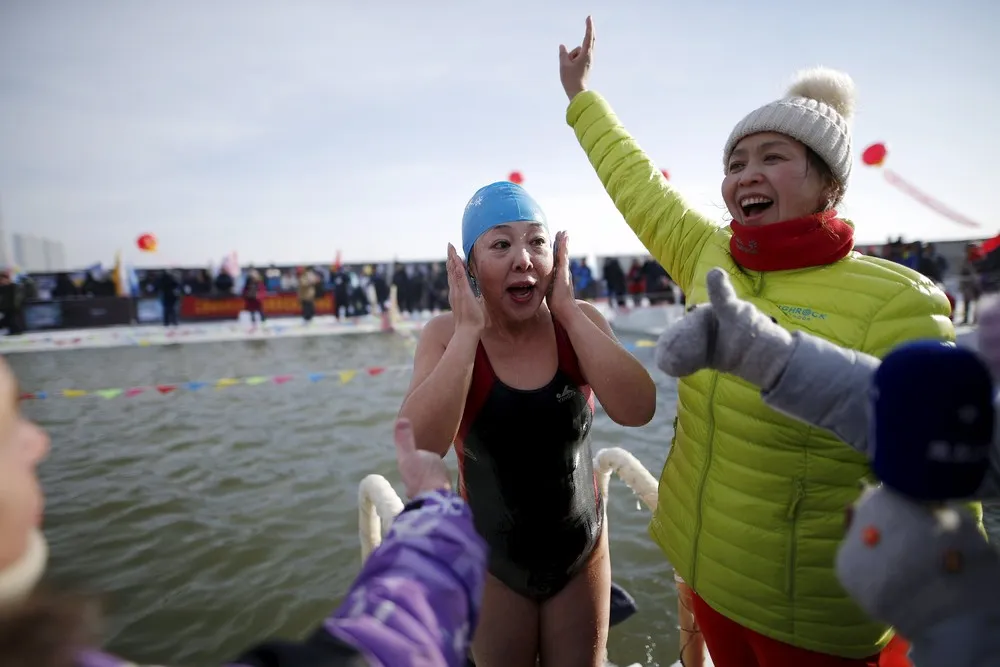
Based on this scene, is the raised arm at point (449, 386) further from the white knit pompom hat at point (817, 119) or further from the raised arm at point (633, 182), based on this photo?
the white knit pompom hat at point (817, 119)

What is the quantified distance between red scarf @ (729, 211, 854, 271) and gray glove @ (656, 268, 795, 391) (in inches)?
27.6

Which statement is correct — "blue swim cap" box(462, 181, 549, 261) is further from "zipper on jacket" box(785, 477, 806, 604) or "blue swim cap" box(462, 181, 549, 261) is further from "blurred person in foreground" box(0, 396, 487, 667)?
"zipper on jacket" box(785, 477, 806, 604)

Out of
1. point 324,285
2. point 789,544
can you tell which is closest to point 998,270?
Answer: point 789,544

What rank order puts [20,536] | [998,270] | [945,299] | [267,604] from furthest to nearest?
[998,270], [267,604], [945,299], [20,536]

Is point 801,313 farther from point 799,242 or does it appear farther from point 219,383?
point 219,383

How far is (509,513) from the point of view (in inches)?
79.0

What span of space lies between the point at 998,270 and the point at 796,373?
39.2 feet

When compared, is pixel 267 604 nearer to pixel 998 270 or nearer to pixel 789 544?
pixel 789 544

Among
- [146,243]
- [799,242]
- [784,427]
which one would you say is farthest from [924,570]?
[146,243]

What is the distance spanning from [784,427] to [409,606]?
1189 millimetres

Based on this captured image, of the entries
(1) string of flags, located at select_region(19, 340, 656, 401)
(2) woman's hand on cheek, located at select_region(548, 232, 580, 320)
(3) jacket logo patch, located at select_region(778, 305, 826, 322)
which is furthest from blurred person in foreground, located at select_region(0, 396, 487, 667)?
(1) string of flags, located at select_region(19, 340, 656, 401)

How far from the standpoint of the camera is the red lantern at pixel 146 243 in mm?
22703

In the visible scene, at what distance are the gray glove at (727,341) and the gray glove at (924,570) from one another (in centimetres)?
30

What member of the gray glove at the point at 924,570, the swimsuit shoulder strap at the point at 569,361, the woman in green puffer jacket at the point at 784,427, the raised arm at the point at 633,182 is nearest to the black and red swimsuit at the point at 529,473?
the swimsuit shoulder strap at the point at 569,361
